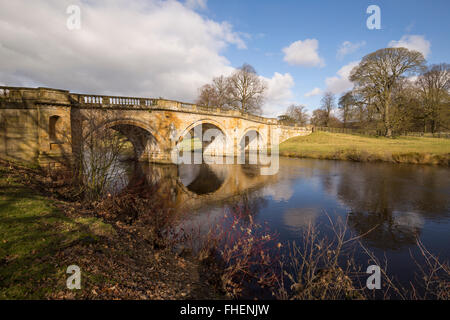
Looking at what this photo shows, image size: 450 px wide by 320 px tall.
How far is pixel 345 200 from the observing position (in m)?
10.9

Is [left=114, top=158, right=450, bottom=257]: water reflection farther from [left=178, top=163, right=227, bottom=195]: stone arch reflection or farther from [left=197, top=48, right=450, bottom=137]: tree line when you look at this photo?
[left=197, top=48, right=450, bottom=137]: tree line

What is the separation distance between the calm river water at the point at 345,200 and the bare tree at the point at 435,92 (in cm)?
2331

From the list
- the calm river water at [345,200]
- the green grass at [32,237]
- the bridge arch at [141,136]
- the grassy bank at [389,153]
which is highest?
the bridge arch at [141,136]

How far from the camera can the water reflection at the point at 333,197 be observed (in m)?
7.64

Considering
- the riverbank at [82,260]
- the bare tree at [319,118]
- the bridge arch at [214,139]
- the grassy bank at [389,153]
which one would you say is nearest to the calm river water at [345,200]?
the grassy bank at [389,153]

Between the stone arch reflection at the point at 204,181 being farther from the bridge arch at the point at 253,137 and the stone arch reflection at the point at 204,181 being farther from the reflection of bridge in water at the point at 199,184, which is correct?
the bridge arch at the point at 253,137

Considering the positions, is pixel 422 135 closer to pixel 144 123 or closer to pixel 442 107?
pixel 442 107

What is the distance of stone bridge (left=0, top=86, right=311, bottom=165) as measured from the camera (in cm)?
1122

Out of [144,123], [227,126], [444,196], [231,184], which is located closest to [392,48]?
[227,126]

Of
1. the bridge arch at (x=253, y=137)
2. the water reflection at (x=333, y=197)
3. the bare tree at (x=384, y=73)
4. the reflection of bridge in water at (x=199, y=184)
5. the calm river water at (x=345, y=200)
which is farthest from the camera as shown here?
the bridge arch at (x=253, y=137)

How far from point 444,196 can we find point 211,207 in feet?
40.4

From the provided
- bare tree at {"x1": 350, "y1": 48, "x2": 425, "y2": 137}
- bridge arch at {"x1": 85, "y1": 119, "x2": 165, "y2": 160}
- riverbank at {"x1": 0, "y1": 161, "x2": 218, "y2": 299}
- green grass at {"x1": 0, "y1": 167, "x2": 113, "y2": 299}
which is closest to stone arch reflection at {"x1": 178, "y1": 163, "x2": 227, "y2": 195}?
bridge arch at {"x1": 85, "y1": 119, "x2": 165, "y2": 160}

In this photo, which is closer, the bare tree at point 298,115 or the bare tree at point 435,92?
the bare tree at point 435,92

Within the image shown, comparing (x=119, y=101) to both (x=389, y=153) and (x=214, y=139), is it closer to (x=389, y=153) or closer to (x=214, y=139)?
(x=214, y=139)
